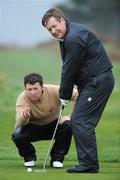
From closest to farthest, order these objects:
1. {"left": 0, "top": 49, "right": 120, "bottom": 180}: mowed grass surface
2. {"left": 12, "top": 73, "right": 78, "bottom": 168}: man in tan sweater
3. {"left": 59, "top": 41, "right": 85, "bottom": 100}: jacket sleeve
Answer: {"left": 59, "top": 41, "right": 85, "bottom": 100}: jacket sleeve, {"left": 0, "top": 49, "right": 120, "bottom": 180}: mowed grass surface, {"left": 12, "top": 73, "right": 78, "bottom": 168}: man in tan sweater

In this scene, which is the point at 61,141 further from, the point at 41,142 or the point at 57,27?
the point at 41,142

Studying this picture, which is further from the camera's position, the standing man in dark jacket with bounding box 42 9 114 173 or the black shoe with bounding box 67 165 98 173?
the black shoe with bounding box 67 165 98 173

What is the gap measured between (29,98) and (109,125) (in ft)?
15.2

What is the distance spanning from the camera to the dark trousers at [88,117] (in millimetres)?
8961

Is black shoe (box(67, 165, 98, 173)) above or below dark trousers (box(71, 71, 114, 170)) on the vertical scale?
below

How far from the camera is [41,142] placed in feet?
39.5

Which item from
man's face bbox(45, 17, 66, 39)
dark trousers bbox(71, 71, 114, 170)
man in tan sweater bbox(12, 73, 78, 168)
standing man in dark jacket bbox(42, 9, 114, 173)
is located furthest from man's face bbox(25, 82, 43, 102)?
man's face bbox(45, 17, 66, 39)

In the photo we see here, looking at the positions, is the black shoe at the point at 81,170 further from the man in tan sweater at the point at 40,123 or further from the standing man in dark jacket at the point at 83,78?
the man in tan sweater at the point at 40,123

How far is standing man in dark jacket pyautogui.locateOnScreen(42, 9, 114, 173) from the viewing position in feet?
29.1

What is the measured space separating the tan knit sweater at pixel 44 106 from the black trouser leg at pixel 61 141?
0.13 metres

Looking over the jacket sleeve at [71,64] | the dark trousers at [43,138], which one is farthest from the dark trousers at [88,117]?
the dark trousers at [43,138]

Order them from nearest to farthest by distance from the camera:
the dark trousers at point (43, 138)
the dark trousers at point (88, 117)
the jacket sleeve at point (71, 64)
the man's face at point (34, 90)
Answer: the jacket sleeve at point (71, 64)
the dark trousers at point (88, 117)
the man's face at point (34, 90)
the dark trousers at point (43, 138)

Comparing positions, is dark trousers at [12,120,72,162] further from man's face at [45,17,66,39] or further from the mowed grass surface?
man's face at [45,17,66,39]

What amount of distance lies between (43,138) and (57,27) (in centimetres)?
136
